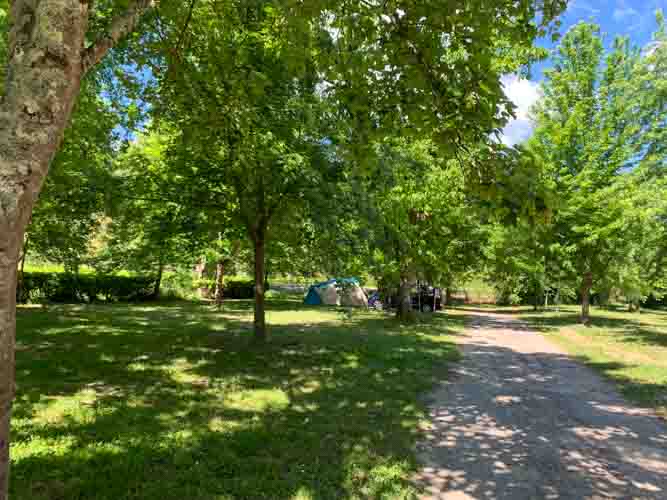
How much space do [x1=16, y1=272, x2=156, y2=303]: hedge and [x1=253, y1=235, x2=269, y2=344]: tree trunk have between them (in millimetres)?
13275

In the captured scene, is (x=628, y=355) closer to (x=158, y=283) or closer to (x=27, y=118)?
(x=27, y=118)

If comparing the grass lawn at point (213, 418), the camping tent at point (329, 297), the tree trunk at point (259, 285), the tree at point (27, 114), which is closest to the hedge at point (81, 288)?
the camping tent at point (329, 297)

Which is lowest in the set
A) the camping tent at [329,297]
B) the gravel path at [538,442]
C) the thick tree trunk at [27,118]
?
the gravel path at [538,442]

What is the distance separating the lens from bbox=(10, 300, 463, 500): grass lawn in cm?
389

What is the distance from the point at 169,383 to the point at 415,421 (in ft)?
13.4

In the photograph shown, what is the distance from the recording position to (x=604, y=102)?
19.5 metres

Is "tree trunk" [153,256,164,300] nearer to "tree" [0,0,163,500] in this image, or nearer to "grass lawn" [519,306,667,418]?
"grass lawn" [519,306,667,418]

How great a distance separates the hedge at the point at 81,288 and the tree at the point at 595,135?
2219cm

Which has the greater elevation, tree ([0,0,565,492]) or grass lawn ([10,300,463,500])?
tree ([0,0,565,492])

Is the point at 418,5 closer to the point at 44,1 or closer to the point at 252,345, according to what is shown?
the point at 44,1

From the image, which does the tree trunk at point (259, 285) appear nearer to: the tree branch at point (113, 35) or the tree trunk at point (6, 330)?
the tree branch at point (113, 35)

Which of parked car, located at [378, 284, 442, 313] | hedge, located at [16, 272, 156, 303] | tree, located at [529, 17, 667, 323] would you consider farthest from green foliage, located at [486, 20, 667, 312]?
hedge, located at [16, 272, 156, 303]

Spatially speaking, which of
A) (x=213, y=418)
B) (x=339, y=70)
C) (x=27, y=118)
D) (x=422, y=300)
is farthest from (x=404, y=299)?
(x=27, y=118)

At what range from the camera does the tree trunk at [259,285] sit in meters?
10.5
